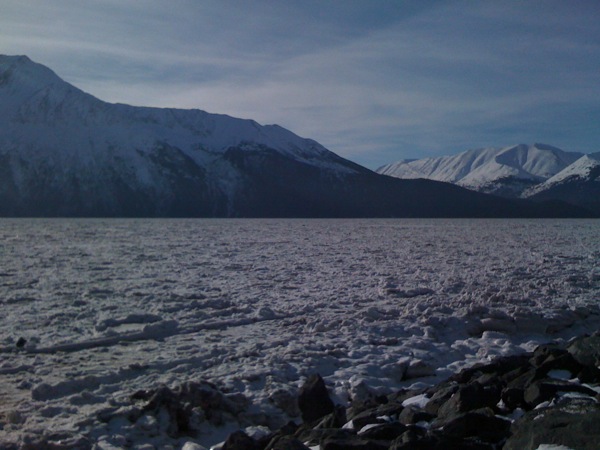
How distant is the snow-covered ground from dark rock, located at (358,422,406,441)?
6.40ft

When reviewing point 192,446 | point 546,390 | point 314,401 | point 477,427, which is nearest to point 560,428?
point 477,427

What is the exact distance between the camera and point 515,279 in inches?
651

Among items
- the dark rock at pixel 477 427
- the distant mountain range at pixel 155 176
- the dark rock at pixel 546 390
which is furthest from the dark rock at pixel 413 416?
the distant mountain range at pixel 155 176

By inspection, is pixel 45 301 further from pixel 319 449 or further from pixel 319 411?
pixel 319 449

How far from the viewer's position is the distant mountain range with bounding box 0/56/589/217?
464ft

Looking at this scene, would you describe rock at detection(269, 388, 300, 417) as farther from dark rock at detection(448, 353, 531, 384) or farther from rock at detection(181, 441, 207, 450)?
dark rock at detection(448, 353, 531, 384)

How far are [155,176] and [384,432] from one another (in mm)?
157117

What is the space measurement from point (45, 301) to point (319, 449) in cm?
991

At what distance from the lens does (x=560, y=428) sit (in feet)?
15.0

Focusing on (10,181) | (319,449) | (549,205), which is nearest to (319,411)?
(319,449)

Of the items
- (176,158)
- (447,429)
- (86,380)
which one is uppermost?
(176,158)

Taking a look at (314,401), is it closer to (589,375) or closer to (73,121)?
(589,375)

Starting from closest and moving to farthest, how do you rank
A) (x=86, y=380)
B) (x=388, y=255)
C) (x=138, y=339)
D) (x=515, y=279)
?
(x=86, y=380), (x=138, y=339), (x=515, y=279), (x=388, y=255)

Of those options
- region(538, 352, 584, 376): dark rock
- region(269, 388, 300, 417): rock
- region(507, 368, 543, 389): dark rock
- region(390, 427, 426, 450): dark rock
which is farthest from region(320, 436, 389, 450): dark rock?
region(538, 352, 584, 376): dark rock
